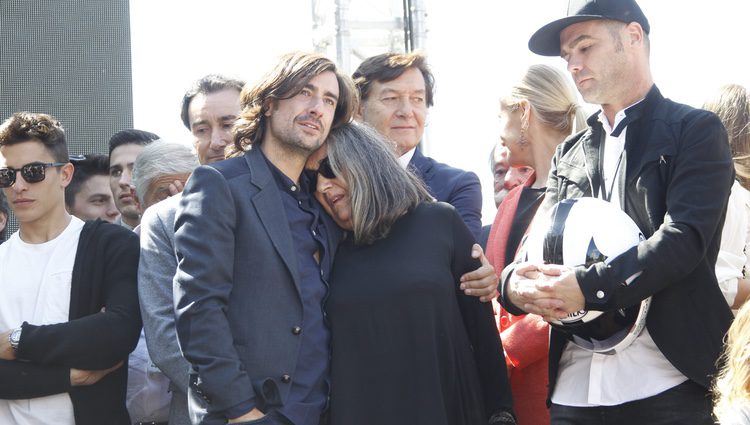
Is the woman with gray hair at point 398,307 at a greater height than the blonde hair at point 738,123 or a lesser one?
lesser

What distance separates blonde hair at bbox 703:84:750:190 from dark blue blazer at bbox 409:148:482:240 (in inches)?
47.2

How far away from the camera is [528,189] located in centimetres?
448

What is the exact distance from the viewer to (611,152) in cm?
357

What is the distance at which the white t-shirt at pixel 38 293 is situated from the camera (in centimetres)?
407

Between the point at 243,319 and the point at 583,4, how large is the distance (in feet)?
5.29

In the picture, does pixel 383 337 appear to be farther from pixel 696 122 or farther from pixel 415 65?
pixel 415 65

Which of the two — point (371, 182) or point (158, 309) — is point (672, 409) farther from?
point (158, 309)

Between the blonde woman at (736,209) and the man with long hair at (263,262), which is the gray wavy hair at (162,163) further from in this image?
the blonde woman at (736,209)

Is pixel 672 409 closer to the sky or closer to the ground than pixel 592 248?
closer to the ground

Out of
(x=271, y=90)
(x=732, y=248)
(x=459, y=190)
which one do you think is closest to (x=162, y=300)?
(x=271, y=90)

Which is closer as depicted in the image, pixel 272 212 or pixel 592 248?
pixel 592 248

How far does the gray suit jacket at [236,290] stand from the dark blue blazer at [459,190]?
1.02m

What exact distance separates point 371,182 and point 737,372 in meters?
1.46

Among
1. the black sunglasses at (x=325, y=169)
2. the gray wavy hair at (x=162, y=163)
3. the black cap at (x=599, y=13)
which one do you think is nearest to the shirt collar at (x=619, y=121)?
the black cap at (x=599, y=13)
